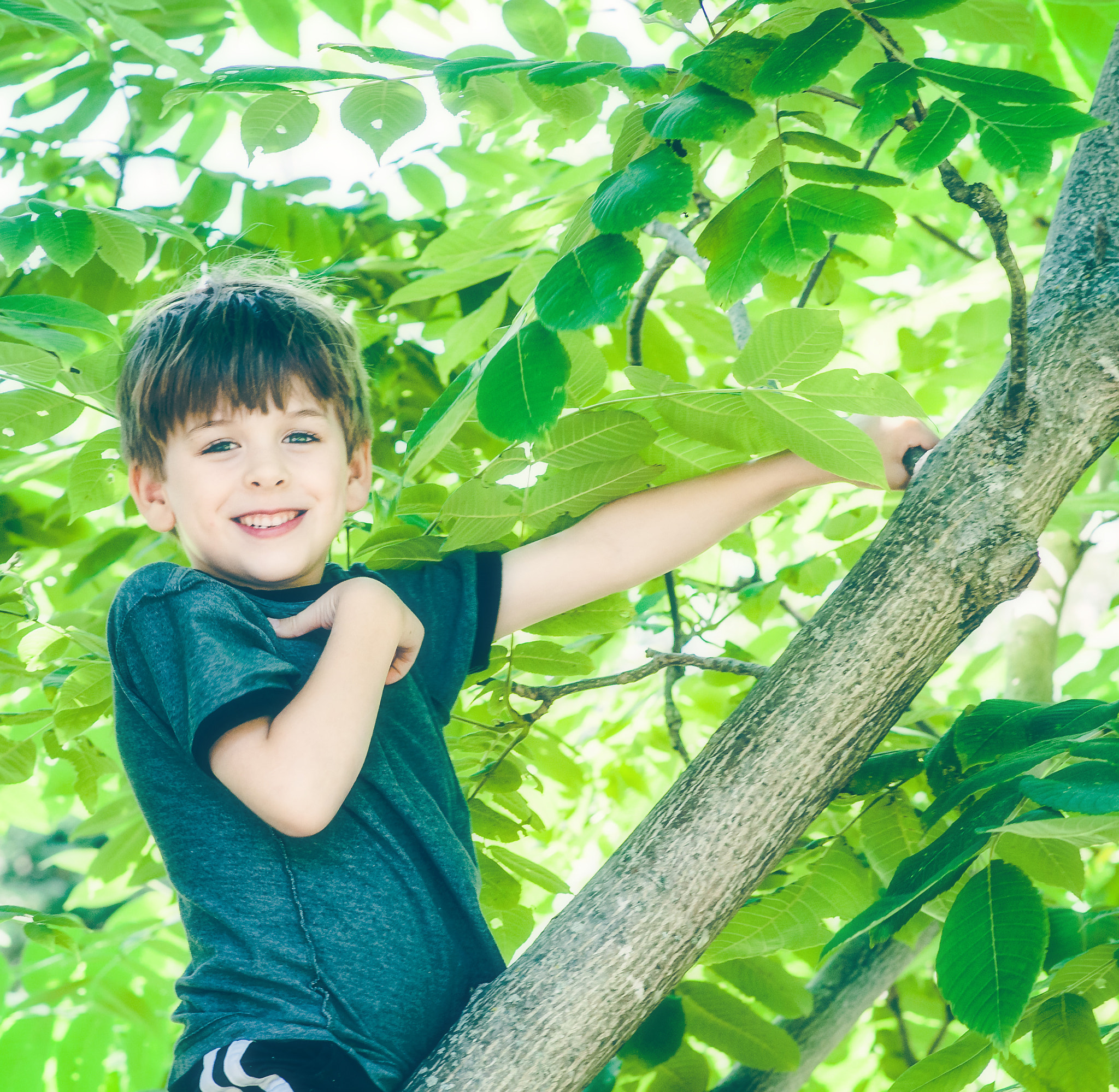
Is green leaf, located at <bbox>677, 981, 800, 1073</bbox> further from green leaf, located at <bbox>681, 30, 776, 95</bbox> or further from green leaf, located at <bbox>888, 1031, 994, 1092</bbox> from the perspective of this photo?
green leaf, located at <bbox>681, 30, 776, 95</bbox>

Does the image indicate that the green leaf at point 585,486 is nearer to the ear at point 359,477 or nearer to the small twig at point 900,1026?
the ear at point 359,477

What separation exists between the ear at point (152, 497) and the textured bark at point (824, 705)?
0.77 m

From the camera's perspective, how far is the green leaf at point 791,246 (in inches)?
42.0

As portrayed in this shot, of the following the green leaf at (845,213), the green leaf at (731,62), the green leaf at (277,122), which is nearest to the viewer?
the green leaf at (731,62)

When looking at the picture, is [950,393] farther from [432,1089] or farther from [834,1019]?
[432,1089]

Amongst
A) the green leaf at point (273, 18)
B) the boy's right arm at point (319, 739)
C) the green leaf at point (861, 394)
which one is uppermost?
the green leaf at point (273, 18)

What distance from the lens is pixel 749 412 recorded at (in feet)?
4.18

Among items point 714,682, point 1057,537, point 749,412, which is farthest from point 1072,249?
point 1057,537

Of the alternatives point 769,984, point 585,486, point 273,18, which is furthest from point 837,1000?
point 273,18

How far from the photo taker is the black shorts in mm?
1088

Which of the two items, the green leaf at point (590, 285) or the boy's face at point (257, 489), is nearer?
the green leaf at point (590, 285)

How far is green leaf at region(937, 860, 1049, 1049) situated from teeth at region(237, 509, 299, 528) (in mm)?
900

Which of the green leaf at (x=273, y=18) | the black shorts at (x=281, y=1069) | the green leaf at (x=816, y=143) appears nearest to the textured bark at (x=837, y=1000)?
the black shorts at (x=281, y=1069)

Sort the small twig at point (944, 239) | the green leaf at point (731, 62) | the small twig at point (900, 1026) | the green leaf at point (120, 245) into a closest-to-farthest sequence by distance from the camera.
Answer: the green leaf at point (731, 62)
the green leaf at point (120, 245)
the small twig at point (900, 1026)
the small twig at point (944, 239)
